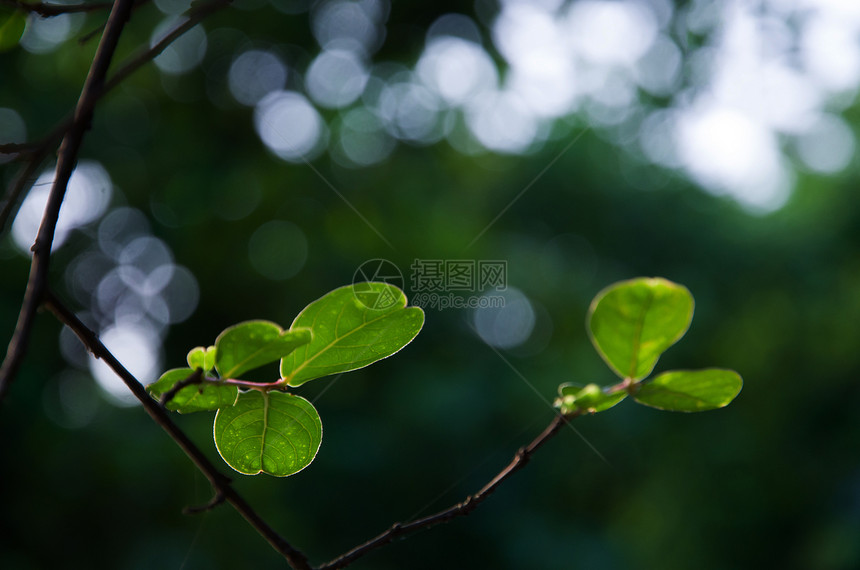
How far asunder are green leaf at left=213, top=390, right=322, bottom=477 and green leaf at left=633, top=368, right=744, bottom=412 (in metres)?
0.22

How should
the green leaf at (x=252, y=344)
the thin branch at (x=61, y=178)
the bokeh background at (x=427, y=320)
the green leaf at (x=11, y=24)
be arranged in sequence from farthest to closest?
the bokeh background at (x=427, y=320)
the green leaf at (x=11, y=24)
the green leaf at (x=252, y=344)
the thin branch at (x=61, y=178)

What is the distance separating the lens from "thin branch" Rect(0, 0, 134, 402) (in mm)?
249

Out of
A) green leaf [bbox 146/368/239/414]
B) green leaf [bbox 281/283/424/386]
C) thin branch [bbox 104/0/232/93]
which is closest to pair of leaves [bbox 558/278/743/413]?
green leaf [bbox 281/283/424/386]

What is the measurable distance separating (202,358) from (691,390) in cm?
31

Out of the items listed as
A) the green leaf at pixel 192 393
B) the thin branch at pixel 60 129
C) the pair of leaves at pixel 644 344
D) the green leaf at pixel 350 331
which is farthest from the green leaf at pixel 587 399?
the thin branch at pixel 60 129

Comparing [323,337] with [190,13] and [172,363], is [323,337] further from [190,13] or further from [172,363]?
[172,363]

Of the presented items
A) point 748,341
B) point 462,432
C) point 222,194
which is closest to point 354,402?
point 462,432

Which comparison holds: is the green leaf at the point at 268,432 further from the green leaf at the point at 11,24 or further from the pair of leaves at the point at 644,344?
the green leaf at the point at 11,24

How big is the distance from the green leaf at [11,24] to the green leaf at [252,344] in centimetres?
35

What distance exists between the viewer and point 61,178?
1.04 feet

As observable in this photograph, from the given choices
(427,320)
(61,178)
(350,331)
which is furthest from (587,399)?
(427,320)

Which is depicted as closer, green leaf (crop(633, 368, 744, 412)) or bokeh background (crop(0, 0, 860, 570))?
green leaf (crop(633, 368, 744, 412))

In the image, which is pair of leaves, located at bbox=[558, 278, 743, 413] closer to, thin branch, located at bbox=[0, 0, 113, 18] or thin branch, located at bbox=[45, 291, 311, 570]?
thin branch, located at bbox=[45, 291, 311, 570]

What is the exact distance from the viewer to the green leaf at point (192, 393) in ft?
1.24
